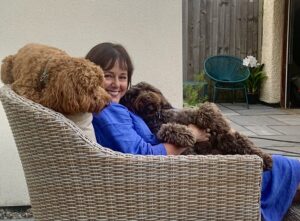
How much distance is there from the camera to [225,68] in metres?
7.84

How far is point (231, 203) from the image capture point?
1.49 m

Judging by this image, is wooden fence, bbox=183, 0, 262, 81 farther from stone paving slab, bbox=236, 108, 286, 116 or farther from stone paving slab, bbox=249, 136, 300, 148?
stone paving slab, bbox=249, 136, 300, 148

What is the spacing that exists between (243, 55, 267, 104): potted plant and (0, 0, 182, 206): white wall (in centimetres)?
485

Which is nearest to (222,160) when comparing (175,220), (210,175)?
(210,175)

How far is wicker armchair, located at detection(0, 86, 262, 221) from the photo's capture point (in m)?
1.44

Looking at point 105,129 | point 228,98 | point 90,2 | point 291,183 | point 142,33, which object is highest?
point 90,2

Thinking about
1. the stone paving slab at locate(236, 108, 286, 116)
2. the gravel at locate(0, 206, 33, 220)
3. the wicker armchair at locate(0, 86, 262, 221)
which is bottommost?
the stone paving slab at locate(236, 108, 286, 116)

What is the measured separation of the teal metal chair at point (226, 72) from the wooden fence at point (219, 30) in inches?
10.5

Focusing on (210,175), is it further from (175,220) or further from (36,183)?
(36,183)

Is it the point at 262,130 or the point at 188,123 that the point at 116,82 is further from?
the point at 262,130

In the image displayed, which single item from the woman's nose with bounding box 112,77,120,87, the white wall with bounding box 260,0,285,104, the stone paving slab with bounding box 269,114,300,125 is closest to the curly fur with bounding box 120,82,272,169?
the woman's nose with bounding box 112,77,120,87

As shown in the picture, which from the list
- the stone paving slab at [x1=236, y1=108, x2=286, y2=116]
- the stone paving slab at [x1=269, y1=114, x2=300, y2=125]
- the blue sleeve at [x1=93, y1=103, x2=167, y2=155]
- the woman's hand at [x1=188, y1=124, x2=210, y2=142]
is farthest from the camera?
the stone paving slab at [x1=236, y1=108, x2=286, y2=116]

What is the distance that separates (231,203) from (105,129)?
534 mm

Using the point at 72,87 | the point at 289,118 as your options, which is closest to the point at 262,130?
the point at 289,118
